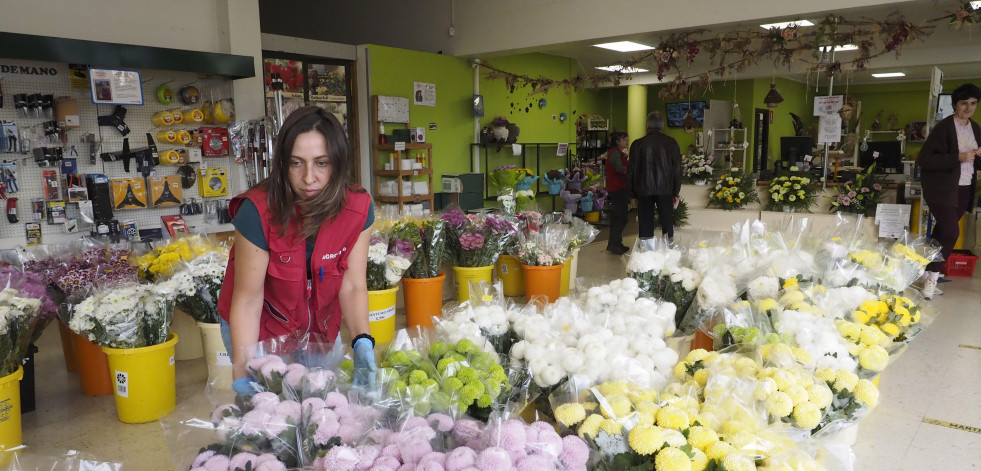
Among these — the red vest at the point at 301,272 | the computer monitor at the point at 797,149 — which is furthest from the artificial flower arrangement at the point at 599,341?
the computer monitor at the point at 797,149

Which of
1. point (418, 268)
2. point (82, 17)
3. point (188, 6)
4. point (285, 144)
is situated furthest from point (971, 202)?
point (82, 17)

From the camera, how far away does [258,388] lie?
56.4 inches

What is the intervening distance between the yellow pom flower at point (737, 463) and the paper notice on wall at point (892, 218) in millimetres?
6317

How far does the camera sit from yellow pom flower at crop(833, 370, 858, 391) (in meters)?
1.72

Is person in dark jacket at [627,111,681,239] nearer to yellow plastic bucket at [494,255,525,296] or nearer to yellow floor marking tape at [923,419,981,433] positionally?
yellow plastic bucket at [494,255,525,296]

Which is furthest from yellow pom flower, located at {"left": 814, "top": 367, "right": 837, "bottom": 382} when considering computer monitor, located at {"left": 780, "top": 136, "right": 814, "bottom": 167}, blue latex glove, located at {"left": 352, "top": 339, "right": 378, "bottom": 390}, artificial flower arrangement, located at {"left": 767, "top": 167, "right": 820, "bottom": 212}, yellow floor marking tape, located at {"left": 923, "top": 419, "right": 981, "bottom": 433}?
computer monitor, located at {"left": 780, "top": 136, "right": 814, "bottom": 167}

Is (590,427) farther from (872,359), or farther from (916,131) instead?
(916,131)

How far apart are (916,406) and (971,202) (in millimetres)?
3291

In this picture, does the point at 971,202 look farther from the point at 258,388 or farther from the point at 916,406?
the point at 258,388

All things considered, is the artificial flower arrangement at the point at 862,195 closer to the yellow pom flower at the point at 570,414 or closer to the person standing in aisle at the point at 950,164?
the person standing in aisle at the point at 950,164

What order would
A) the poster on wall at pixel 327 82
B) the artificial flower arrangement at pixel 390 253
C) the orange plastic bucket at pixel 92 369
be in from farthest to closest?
the poster on wall at pixel 327 82 → the artificial flower arrangement at pixel 390 253 → the orange plastic bucket at pixel 92 369

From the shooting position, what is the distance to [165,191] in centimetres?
509

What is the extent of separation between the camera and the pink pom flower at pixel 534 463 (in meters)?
1.17

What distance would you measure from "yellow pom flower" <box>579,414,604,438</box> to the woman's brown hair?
0.93 metres
